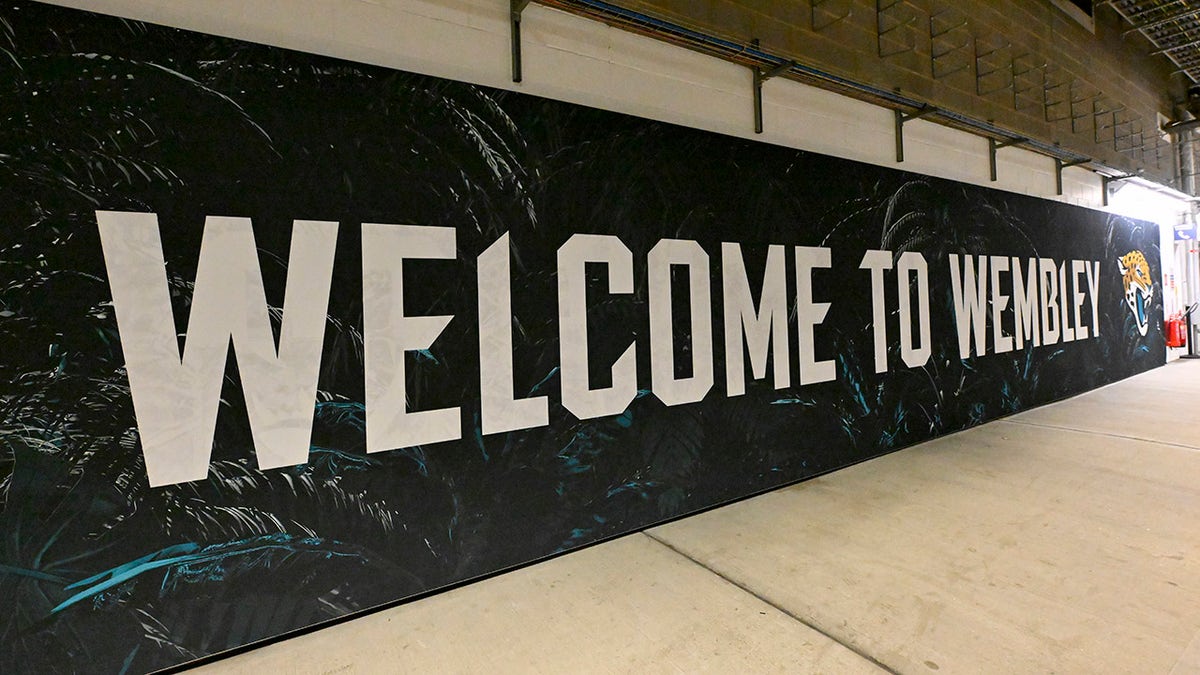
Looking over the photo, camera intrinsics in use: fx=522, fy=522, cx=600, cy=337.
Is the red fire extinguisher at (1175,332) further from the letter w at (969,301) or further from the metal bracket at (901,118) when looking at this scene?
the metal bracket at (901,118)

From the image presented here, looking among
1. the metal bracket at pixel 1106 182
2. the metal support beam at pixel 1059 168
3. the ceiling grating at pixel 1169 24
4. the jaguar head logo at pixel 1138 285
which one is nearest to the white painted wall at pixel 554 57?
the metal support beam at pixel 1059 168

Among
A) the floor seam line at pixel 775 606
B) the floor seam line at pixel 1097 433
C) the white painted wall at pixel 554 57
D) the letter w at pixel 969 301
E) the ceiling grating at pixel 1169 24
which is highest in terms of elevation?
the ceiling grating at pixel 1169 24

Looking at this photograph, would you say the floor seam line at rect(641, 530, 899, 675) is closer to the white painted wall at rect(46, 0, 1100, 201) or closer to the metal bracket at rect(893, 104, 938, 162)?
the white painted wall at rect(46, 0, 1100, 201)

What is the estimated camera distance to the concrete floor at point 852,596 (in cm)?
156

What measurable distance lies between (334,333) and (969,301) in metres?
4.64

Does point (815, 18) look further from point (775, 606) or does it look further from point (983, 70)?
point (775, 606)

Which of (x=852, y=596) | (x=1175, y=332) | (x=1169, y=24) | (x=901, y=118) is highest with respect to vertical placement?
(x=1169, y=24)

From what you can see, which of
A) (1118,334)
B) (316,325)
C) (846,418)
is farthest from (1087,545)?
(1118,334)

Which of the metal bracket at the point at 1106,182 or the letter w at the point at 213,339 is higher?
the metal bracket at the point at 1106,182

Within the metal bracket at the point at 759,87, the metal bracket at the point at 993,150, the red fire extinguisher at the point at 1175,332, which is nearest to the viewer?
the metal bracket at the point at 759,87

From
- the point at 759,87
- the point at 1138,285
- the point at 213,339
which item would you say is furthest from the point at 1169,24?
the point at 213,339

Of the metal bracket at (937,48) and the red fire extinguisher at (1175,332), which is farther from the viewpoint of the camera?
the red fire extinguisher at (1175,332)

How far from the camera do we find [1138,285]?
21.8 feet

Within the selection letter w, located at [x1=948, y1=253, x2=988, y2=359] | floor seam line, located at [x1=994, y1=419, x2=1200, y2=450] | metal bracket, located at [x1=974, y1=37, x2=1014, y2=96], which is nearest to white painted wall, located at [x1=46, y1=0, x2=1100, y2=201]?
letter w, located at [x1=948, y1=253, x2=988, y2=359]
